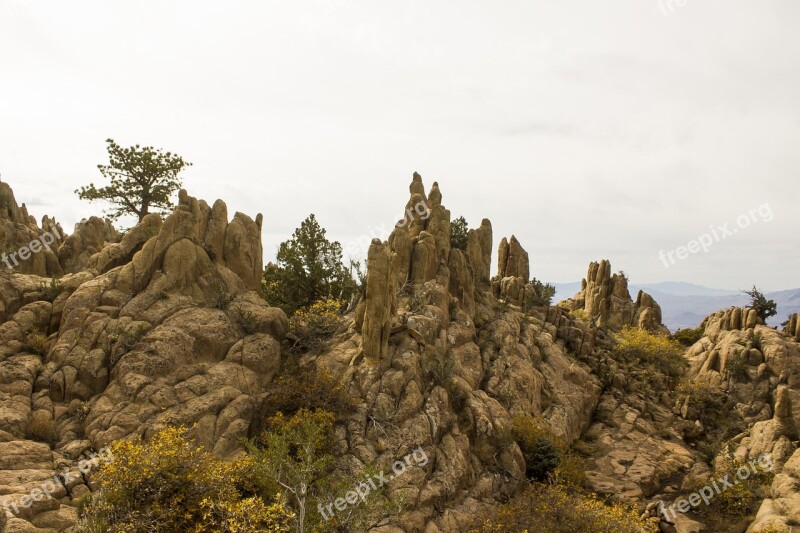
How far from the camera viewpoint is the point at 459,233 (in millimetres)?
49906

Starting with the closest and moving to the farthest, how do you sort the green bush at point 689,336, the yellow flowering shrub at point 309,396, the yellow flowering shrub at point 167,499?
the yellow flowering shrub at point 167,499, the yellow flowering shrub at point 309,396, the green bush at point 689,336

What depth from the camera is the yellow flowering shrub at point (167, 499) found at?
810 inches

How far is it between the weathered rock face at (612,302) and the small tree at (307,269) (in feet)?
155

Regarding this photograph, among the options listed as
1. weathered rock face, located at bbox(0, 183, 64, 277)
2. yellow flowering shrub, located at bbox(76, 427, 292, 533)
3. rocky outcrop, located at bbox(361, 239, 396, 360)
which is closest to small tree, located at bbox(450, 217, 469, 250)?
rocky outcrop, located at bbox(361, 239, 396, 360)

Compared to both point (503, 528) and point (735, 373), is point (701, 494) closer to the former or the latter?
point (503, 528)

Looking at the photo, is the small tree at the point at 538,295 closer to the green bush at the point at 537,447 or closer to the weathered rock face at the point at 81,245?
the green bush at the point at 537,447

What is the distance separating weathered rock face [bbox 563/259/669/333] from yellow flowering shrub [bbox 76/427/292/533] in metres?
63.6

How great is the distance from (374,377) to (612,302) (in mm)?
56348

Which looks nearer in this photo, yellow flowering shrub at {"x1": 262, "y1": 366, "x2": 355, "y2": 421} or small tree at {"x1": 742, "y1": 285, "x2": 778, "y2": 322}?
yellow flowering shrub at {"x1": 262, "y1": 366, "x2": 355, "y2": 421}

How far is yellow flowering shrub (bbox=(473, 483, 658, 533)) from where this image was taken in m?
27.0

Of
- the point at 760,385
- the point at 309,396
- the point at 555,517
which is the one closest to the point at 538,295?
the point at 760,385

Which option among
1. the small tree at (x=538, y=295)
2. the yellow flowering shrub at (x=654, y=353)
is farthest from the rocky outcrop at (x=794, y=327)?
the small tree at (x=538, y=295)

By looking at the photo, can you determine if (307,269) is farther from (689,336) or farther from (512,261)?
(689,336)

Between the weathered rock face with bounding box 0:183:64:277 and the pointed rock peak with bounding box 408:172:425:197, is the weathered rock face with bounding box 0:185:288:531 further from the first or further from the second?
the pointed rock peak with bounding box 408:172:425:197
